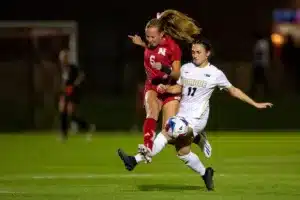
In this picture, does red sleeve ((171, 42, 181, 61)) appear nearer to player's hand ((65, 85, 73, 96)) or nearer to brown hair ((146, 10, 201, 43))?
brown hair ((146, 10, 201, 43))

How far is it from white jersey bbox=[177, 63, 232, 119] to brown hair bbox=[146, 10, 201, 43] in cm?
61

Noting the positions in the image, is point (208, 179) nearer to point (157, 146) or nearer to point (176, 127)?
point (157, 146)

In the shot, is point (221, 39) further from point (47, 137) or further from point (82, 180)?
point (82, 180)

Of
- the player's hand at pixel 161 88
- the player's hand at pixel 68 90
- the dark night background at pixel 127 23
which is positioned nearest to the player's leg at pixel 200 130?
Answer: the player's hand at pixel 161 88

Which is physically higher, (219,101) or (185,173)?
(185,173)

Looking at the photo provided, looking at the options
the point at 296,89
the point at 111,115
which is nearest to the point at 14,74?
the point at 111,115

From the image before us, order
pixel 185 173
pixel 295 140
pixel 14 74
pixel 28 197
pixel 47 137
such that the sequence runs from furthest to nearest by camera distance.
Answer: pixel 14 74 → pixel 47 137 → pixel 295 140 → pixel 185 173 → pixel 28 197

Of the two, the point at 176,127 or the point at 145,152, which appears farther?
the point at 145,152

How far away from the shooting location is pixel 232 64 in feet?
105

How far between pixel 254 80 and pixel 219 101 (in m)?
1.59

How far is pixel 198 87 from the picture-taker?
1375 centimetres

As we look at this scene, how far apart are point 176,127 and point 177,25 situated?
1.55 m

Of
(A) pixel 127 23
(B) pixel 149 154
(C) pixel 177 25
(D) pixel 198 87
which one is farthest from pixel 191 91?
(A) pixel 127 23

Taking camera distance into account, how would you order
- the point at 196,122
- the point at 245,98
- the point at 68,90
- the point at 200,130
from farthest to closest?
the point at 68,90
the point at 200,130
the point at 196,122
the point at 245,98
